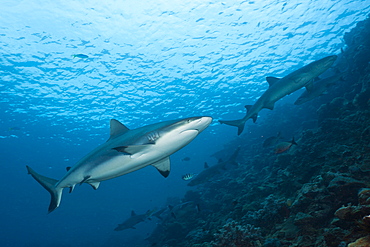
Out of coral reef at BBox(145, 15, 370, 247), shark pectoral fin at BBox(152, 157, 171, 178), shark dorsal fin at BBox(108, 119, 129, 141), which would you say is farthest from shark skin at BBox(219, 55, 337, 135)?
shark dorsal fin at BBox(108, 119, 129, 141)

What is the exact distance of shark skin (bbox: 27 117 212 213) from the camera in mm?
3299

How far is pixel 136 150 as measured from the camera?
3.50m

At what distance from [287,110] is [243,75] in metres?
7.00

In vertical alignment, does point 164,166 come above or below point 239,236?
above

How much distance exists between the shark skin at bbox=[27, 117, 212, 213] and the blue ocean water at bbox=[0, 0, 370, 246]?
13990 millimetres

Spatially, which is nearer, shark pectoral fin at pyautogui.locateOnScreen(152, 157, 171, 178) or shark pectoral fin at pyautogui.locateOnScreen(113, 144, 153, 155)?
shark pectoral fin at pyautogui.locateOnScreen(113, 144, 153, 155)

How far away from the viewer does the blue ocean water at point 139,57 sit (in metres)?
14.9

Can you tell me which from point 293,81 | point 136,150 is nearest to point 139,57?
point 293,81

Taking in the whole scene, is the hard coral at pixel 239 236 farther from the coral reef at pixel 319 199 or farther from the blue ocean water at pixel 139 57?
the blue ocean water at pixel 139 57

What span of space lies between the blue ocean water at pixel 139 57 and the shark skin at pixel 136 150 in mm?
13990

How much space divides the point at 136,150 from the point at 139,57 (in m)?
17.2

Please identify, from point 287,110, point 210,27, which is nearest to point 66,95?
point 210,27

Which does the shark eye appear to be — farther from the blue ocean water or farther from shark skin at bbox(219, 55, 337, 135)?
the blue ocean water

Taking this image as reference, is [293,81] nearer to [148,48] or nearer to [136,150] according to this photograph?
[136,150]
